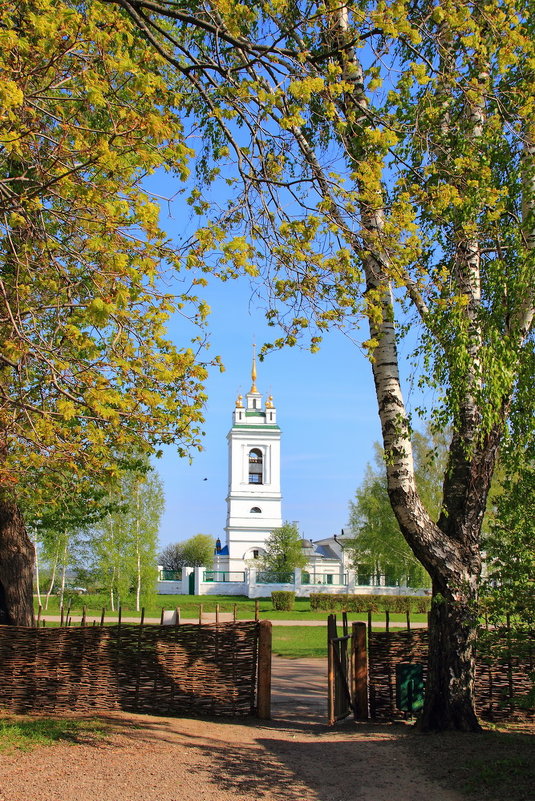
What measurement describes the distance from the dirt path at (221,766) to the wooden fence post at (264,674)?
1.39ft

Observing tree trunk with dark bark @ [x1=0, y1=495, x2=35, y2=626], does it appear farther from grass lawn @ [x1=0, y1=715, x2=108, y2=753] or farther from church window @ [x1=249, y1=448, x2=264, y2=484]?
church window @ [x1=249, y1=448, x2=264, y2=484]

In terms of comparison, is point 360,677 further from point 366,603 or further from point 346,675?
point 366,603

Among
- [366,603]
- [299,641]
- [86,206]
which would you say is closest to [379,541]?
[366,603]

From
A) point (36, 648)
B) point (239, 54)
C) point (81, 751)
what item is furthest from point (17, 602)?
point (239, 54)

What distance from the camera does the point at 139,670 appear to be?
1047 cm

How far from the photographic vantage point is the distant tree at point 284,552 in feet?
178

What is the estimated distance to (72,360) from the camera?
6.80m

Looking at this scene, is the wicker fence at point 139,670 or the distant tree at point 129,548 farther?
the distant tree at point 129,548

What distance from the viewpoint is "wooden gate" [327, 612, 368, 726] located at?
10.0 metres

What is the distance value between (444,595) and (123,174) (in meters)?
5.81

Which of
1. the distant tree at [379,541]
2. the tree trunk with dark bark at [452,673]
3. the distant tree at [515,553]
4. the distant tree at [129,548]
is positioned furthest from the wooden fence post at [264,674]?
the distant tree at [379,541]

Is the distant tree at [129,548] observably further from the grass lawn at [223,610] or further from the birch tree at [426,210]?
the birch tree at [426,210]

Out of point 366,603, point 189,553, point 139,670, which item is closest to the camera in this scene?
point 139,670

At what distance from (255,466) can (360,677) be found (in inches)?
2231
